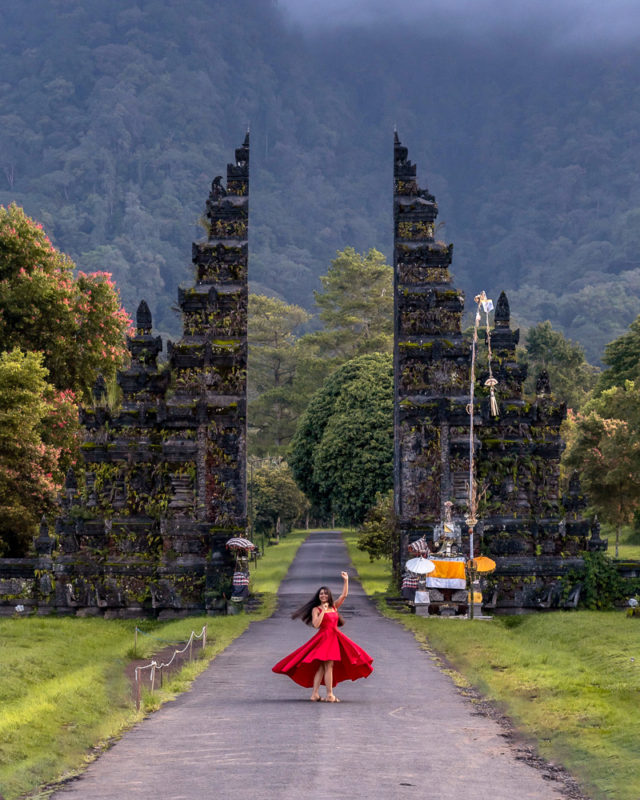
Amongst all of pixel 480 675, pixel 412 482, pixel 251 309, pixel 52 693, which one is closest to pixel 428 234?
pixel 412 482

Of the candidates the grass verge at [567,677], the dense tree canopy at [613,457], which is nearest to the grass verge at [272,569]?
the grass verge at [567,677]

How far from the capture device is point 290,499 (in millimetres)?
87688

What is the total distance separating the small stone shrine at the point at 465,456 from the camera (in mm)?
38656

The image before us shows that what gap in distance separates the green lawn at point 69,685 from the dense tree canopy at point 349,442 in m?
18.4

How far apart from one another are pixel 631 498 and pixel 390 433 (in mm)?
12686

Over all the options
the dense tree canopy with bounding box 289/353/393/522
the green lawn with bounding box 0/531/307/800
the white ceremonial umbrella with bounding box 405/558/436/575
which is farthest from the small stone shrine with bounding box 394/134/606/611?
the dense tree canopy with bounding box 289/353/393/522

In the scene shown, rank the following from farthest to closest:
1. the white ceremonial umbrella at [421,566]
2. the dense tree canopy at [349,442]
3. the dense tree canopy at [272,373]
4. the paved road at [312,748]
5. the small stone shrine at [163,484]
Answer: the dense tree canopy at [272,373] → the dense tree canopy at [349,442] → the small stone shrine at [163,484] → the white ceremonial umbrella at [421,566] → the paved road at [312,748]

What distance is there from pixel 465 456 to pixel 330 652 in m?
22.0

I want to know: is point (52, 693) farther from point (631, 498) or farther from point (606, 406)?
point (606, 406)

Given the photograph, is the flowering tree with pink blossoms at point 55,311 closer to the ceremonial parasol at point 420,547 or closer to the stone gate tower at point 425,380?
the stone gate tower at point 425,380

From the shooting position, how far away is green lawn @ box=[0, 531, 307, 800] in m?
15.1

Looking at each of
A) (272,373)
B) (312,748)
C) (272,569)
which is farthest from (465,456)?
(272,373)

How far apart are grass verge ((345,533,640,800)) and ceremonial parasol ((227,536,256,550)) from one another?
5126mm

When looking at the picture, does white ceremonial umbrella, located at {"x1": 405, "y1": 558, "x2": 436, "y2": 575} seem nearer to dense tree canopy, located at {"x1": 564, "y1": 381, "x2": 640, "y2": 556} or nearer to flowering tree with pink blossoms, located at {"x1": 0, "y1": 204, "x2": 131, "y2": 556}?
flowering tree with pink blossoms, located at {"x1": 0, "y1": 204, "x2": 131, "y2": 556}
